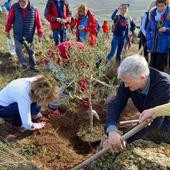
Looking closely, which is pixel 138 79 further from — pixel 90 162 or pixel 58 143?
pixel 58 143

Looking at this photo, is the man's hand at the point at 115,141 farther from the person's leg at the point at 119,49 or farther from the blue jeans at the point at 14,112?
the person's leg at the point at 119,49

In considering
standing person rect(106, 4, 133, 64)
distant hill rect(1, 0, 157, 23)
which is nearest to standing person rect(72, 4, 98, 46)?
standing person rect(106, 4, 133, 64)

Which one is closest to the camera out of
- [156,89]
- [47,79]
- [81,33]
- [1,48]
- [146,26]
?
[156,89]

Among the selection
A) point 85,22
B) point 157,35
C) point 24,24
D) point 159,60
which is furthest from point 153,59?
point 24,24

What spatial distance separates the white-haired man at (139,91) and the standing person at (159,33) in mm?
2759

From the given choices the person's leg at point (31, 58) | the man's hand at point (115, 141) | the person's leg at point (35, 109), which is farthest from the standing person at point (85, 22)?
the man's hand at point (115, 141)

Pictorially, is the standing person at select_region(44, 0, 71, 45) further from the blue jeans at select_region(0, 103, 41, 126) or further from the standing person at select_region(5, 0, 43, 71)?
the blue jeans at select_region(0, 103, 41, 126)

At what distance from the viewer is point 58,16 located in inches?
325

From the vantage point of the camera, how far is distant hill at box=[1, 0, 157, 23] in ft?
47.4

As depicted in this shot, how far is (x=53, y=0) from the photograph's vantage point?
26.4ft

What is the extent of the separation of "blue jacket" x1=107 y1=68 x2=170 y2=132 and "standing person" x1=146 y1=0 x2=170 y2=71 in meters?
2.75

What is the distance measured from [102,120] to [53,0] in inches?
122

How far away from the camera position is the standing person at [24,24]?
25.1 feet

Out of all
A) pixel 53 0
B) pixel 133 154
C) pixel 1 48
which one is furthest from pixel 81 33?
pixel 133 154
